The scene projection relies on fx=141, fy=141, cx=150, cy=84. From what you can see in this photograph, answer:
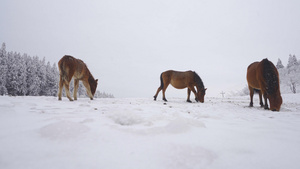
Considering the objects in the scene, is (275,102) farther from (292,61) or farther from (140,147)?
(292,61)

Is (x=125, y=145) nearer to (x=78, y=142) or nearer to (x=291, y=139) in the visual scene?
(x=78, y=142)

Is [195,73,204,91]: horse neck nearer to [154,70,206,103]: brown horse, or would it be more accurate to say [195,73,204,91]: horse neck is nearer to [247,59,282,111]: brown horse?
[154,70,206,103]: brown horse

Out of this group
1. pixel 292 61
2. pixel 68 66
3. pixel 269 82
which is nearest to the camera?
pixel 269 82

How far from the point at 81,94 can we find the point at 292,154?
58.9 metres

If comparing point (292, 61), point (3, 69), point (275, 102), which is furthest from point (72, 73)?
point (292, 61)

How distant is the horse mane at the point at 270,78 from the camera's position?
5430 mm

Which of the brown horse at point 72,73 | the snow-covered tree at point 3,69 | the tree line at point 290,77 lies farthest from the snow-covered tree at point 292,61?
the snow-covered tree at point 3,69

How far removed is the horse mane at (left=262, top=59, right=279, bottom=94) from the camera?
17.8ft

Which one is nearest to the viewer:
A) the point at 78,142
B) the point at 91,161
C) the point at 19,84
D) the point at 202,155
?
the point at 91,161

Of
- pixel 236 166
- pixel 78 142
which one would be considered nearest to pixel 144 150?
pixel 78 142

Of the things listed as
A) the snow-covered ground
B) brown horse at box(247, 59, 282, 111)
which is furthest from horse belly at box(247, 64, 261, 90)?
the snow-covered ground

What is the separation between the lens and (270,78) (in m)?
5.57

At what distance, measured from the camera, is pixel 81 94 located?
2103 inches

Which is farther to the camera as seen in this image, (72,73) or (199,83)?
(199,83)
